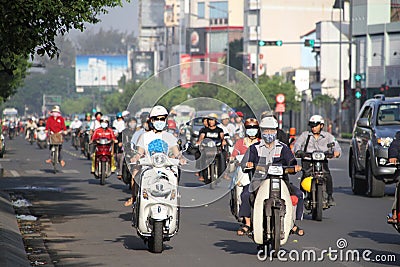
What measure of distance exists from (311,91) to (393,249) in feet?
311

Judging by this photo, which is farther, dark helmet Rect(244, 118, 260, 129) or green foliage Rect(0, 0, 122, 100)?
dark helmet Rect(244, 118, 260, 129)

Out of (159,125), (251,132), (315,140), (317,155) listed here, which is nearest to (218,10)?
(315,140)

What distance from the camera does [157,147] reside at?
13.3m

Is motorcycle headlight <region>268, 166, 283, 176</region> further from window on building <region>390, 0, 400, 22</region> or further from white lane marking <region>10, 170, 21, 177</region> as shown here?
window on building <region>390, 0, 400, 22</region>

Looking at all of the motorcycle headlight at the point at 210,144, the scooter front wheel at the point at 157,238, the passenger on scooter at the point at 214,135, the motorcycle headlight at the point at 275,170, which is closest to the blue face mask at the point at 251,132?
the scooter front wheel at the point at 157,238

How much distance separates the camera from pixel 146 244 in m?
13.8

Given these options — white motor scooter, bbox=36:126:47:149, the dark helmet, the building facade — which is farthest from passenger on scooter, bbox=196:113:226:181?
the building facade

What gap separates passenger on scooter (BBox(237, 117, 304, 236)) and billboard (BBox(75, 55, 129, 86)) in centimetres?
14741

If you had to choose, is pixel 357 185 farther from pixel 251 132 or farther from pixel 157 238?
Result: pixel 157 238

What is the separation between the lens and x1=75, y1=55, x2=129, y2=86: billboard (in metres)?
160

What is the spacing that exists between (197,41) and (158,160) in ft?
558

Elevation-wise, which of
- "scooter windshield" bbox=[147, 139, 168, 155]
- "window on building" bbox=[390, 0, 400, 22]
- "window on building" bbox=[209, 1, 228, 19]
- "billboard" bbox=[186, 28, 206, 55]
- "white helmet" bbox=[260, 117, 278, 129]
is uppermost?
"window on building" bbox=[209, 1, 228, 19]

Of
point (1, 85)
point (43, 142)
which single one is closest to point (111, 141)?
point (1, 85)

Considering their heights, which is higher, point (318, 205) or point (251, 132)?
point (251, 132)
